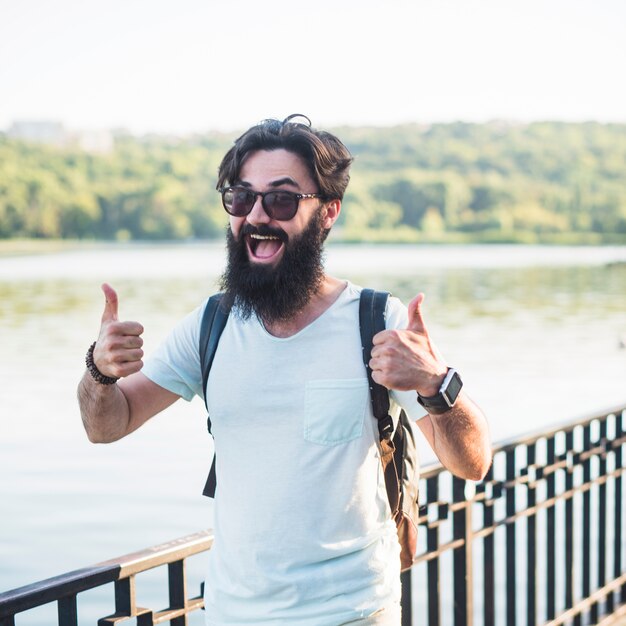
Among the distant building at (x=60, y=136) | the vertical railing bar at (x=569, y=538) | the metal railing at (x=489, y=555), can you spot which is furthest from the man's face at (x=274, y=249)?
the distant building at (x=60, y=136)

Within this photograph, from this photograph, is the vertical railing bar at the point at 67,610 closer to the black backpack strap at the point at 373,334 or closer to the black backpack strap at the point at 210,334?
the black backpack strap at the point at 210,334

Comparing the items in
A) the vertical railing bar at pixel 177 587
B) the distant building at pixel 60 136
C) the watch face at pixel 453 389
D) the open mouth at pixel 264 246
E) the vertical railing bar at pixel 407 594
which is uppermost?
the distant building at pixel 60 136

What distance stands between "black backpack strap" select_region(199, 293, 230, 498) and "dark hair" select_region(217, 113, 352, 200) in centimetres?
25

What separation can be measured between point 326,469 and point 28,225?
54.1 m

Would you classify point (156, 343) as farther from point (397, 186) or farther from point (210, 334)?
point (397, 186)

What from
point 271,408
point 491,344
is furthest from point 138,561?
point 491,344

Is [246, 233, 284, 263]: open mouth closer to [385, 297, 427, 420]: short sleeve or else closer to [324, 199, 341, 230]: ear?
[324, 199, 341, 230]: ear

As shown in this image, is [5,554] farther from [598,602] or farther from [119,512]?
[598,602]

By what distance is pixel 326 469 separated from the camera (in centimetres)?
183

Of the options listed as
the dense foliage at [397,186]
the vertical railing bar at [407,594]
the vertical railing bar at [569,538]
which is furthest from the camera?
the dense foliage at [397,186]

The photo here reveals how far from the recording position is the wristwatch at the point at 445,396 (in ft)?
5.82

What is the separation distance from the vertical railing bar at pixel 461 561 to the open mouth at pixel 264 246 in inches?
45.1

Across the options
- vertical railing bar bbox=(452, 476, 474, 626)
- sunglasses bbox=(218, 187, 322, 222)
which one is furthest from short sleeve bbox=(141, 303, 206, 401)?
vertical railing bar bbox=(452, 476, 474, 626)

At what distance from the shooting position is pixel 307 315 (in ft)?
6.45
